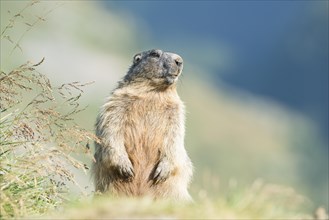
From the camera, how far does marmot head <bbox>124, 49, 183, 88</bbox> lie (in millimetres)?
12875

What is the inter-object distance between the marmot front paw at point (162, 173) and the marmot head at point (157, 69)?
4.68ft

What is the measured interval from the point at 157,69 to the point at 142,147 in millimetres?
1677

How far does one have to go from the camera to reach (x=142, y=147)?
11883 mm

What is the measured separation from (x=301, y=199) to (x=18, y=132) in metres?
3.06

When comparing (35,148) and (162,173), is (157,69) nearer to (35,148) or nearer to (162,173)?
(162,173)

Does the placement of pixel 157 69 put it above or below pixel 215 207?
above

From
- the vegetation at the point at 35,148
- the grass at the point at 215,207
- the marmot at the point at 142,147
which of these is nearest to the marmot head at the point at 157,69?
the marmot at the point at 142,147

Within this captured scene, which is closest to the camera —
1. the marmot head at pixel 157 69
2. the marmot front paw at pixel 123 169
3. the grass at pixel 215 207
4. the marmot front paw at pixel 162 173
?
the grass at pixel 215 207

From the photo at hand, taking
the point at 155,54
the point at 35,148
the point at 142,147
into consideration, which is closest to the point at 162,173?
the point at 142,147

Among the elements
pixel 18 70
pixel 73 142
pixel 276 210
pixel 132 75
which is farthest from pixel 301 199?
pixel 132 75

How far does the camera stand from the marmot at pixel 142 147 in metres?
11.7

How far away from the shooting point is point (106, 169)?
1181 centimetres

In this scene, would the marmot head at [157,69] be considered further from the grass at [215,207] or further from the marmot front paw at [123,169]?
the grass at [215,207]

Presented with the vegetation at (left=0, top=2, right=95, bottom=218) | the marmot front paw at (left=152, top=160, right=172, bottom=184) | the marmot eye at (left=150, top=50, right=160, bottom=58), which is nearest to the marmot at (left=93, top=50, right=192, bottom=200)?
the marmot front paw at (left=152, top=160, right=172, bottom=184)
